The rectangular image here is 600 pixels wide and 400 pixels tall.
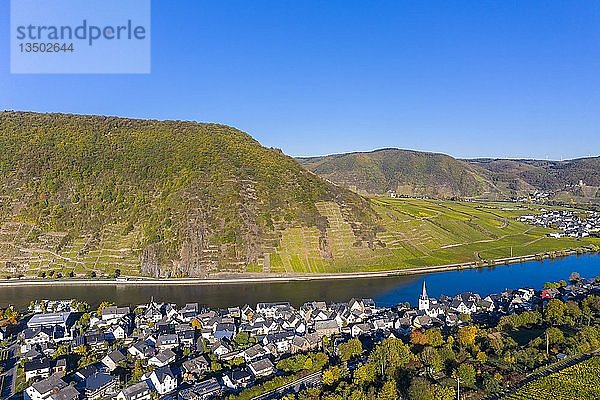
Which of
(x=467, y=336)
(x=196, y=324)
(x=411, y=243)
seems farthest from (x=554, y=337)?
(x=411, y=243)

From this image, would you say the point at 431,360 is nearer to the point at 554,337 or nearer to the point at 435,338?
the point at 435,338

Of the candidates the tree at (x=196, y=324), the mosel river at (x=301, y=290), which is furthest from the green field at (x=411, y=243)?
the tree at (x=196, y=324)

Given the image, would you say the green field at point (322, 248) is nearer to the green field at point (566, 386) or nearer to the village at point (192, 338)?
the village at point (192, 338)

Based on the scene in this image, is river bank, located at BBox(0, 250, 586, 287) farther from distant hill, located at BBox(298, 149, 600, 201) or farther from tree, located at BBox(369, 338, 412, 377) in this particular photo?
→ distant hill, located at BBox(298, 149, 600, 201)

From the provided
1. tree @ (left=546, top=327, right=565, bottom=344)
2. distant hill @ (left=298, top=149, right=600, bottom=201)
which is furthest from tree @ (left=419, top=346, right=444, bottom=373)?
distant hill @ (left=298, top=149, right=600, bottom=201)

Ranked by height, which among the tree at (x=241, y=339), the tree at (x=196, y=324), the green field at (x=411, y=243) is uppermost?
the green field at (x=411, y=243)

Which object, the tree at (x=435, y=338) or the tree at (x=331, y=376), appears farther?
the tree at (x=435, y=338)
